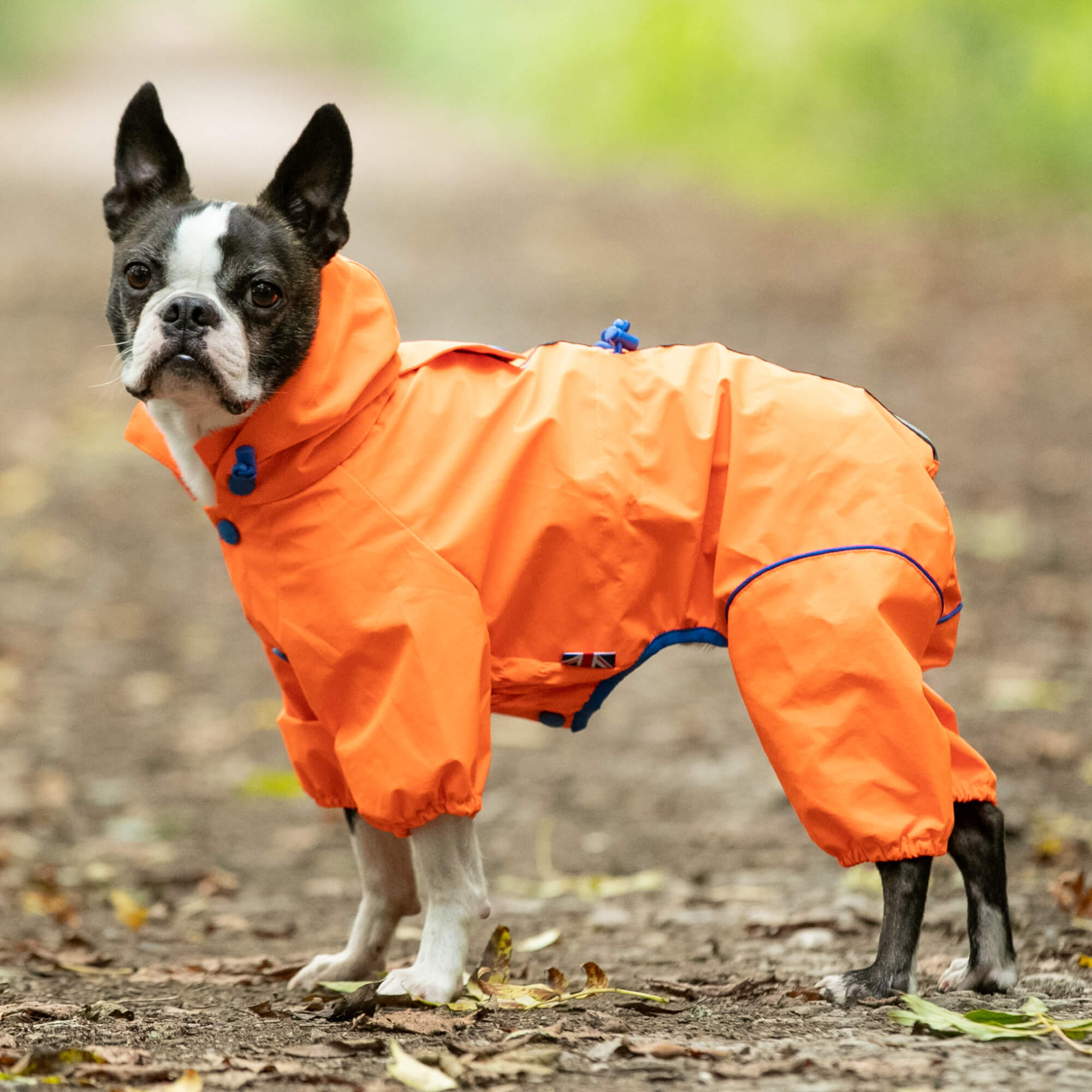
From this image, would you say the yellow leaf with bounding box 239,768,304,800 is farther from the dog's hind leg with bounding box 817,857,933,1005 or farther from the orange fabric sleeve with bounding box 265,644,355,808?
the dog's hind leg with bounding box 817,857,933,1005

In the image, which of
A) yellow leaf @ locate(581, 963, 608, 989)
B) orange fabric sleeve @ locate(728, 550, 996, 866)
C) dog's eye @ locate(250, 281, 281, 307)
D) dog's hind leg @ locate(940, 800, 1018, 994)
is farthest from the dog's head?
dog's hind leg @ locate(940, 800, 1018, 994)

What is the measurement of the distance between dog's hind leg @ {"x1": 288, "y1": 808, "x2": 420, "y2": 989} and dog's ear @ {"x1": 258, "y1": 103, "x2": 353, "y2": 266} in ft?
4.84

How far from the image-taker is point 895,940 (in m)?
3.42

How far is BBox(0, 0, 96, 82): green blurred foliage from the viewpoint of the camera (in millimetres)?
37500

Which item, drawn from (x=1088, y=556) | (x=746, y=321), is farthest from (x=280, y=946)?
(x=746, y=321)

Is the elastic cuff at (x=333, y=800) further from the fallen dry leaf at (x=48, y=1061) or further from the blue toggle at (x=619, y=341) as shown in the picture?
the blue toggle at (x=619, y=341)

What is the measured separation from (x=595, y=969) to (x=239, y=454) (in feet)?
4.85

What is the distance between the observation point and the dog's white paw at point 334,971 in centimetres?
382

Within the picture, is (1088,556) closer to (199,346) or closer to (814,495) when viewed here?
(814,495)

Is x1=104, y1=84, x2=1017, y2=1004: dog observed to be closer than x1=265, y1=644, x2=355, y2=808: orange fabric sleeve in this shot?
Yes

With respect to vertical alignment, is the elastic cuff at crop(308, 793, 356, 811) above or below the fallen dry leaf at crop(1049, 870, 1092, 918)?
above

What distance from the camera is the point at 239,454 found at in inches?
135

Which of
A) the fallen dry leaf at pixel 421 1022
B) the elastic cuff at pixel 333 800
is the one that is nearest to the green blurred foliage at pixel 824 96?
the elastic cuff at pixel 333 800

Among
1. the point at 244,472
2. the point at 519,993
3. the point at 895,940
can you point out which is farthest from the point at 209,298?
the point at 895,940
